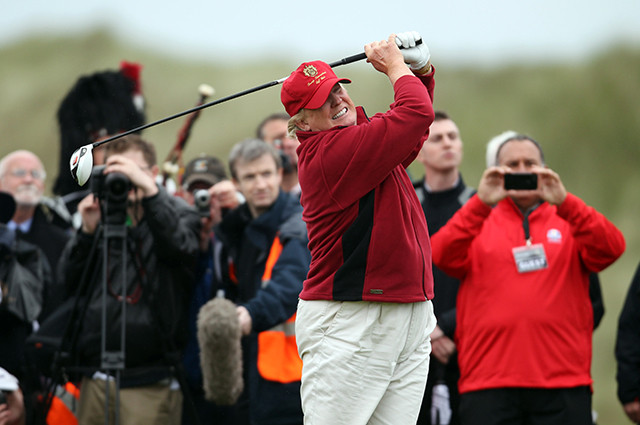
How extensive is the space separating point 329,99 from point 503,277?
1.61 m

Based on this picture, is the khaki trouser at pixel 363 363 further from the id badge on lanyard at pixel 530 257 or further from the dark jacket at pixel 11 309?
the dark jacket at pixel 11 309

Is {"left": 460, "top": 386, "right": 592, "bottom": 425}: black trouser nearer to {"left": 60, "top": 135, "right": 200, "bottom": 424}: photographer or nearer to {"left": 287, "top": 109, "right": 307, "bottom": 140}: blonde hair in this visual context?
{"left": 60, "top": 135, "right": 200, "bottom": 424}: photographer

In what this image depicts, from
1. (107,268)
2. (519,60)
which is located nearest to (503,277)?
(107,268)

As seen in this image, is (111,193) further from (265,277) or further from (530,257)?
(530,257)

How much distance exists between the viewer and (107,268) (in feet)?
14.4

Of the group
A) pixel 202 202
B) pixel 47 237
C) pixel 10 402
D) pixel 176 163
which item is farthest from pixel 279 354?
pixel 176 163

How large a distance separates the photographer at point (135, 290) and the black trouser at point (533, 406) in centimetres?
149

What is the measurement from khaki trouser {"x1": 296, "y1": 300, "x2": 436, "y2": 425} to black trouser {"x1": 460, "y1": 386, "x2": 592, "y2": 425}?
1.18m

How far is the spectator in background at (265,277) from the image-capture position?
4305 millimetres

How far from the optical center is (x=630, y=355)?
4.49 metres

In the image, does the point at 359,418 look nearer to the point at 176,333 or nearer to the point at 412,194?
the point at 412,194

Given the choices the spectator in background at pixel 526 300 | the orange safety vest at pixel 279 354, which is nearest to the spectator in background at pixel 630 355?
the spectator in background at pixel 526 300

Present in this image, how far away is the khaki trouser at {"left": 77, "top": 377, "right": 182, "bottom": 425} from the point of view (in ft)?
14.2

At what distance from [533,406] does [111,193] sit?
225 centimetres
